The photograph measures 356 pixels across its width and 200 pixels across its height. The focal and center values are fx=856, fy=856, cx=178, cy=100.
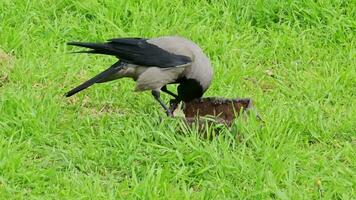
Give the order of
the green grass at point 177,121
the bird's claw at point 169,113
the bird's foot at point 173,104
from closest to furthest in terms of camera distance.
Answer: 1. the green grass at point 177,121
2. the bird's claw at point 169,113
3. the bird's foot at point 173,104

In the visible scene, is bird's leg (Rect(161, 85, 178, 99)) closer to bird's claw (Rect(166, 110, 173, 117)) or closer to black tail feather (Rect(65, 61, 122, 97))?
bird's claw (Rect(166, 110, 173, 117))

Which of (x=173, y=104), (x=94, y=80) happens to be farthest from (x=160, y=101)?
(x=94, y=80)

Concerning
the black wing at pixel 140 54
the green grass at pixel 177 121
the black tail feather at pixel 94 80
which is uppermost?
the black wing at pixel 140 54

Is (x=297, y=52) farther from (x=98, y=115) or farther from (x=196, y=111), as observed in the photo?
(x=98, y=115)

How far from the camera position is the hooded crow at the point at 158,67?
5.50m

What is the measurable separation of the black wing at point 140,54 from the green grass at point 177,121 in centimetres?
33

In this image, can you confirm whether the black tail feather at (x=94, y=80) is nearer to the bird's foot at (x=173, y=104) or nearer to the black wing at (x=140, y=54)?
the black wing at (x=140, y=54)

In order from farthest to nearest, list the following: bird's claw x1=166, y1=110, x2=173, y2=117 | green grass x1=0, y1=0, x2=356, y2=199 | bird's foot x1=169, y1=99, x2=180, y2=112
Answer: bird's foot x1=169, y1=99, x2=180, y2=112 < bird's claw x1=166, y1=110, x2=173, y2=117 < green grass x1=0, y1=0, x2=356, y2=199

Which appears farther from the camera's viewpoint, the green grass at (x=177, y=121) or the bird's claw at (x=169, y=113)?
the bird's claw at (x=169, y=113)

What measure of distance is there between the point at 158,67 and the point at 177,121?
20.5 inches

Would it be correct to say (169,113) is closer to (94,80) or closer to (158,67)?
(158,67)

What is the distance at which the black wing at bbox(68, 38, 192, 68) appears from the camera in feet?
18.0

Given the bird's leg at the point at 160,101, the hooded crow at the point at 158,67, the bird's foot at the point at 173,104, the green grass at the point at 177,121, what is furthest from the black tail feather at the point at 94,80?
the bird's foot at the point at 173,104

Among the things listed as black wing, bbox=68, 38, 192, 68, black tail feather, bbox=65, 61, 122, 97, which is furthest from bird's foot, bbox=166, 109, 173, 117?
black tail feather, bbox=65, 61, 122, 97
